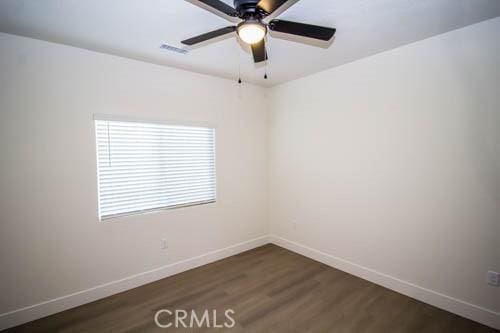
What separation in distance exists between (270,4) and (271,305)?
8.43ft

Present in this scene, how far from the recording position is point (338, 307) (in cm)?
240

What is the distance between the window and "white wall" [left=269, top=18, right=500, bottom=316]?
56.8 inches

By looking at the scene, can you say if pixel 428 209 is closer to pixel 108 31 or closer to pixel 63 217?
pixel 108 31

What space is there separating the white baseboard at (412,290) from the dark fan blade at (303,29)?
2.59m

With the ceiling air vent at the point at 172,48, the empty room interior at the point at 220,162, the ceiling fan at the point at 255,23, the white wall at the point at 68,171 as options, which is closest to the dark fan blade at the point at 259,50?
the empty room interior at the point at 220,162

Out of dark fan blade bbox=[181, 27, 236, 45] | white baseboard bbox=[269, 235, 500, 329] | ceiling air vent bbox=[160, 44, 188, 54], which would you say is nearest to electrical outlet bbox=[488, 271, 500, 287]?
white baseboard bbox=[269, 235, 500, 329]

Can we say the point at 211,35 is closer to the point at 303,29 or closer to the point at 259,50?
the point at 259,50

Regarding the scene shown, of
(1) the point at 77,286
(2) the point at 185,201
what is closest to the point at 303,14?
(2) the point at 185,201

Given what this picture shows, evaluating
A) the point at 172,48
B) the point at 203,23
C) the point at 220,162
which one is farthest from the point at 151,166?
the point at 203,23

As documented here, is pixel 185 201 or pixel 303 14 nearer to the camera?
pixel 303 14

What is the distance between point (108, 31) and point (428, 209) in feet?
11.3

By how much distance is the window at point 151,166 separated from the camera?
264 centimetres

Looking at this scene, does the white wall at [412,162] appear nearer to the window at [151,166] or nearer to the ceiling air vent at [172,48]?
the window at [151,166]

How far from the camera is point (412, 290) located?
2.52 meters
